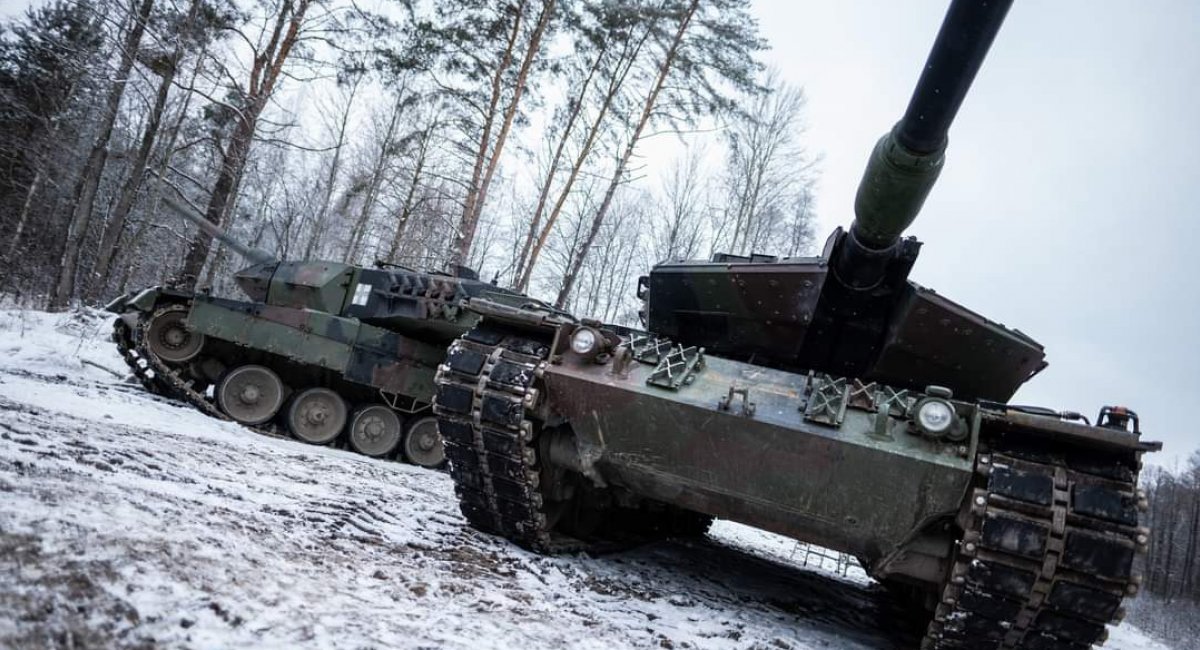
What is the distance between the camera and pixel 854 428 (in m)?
3.95

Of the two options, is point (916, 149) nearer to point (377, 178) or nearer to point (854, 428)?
point (854, 428)

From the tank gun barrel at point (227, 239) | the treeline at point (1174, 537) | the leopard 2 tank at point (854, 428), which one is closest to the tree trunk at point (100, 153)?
the tank gun barrel at point (227, 239)

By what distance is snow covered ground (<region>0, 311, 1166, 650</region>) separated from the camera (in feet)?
7.52

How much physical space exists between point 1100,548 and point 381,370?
25.2ft

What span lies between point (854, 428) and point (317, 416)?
24.0 ft

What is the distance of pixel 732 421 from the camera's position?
4137 millimetres

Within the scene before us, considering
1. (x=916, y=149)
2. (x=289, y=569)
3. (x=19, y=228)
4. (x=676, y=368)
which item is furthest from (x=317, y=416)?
(x=19, y=228)

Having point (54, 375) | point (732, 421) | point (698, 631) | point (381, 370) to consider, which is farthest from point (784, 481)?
point (54, 375)

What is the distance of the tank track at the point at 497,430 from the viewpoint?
452 cm

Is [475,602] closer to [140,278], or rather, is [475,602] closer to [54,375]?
[54,375]

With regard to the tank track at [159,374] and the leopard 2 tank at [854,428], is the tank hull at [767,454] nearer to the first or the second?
the leopard 2 tank at [854,428]

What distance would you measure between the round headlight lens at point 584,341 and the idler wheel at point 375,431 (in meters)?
5.51

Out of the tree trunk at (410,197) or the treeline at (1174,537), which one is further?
the treeline at (1174,537)

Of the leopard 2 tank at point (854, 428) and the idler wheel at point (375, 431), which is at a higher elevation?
the leopard 2 tank at point (854, 428)
